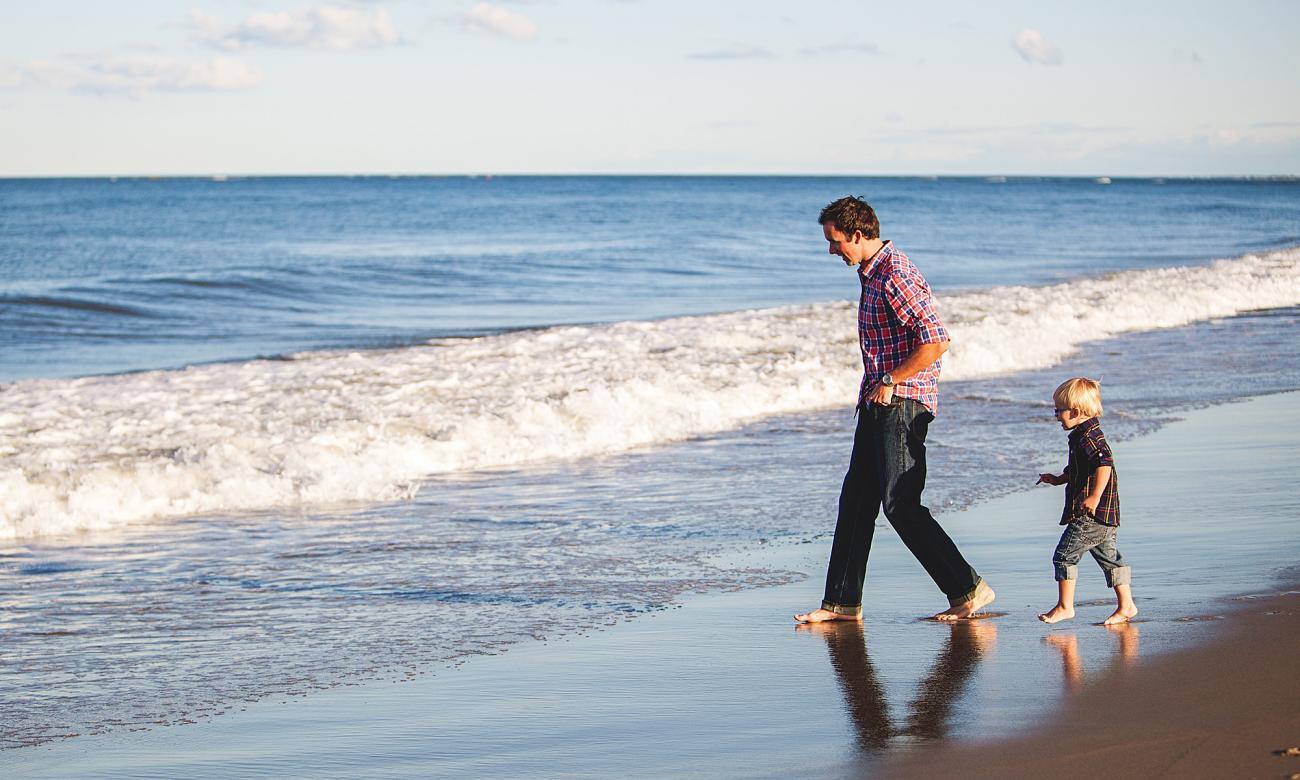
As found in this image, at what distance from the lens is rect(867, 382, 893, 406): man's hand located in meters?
5.21

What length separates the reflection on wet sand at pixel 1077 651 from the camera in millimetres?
4582

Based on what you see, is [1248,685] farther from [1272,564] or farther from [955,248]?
[955,248]

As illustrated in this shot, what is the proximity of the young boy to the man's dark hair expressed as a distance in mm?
948

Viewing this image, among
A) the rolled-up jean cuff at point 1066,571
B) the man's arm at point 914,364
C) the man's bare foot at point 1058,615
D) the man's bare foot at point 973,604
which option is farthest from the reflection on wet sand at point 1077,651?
the man's arm at point 914,364

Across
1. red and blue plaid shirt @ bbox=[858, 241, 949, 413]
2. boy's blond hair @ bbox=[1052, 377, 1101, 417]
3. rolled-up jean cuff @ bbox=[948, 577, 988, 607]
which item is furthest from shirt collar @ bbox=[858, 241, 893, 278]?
rolled-up jean cuff @ bbox=[948, 577, 988, 607]

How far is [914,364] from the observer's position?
16.9ft

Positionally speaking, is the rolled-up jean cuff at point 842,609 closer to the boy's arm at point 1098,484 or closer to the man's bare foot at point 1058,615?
the man's bare foot at point 1058,615

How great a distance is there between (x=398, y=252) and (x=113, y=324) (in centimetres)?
1888

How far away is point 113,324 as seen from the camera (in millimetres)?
22531

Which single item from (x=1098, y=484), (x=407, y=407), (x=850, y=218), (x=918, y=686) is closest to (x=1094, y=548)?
(x=1098, y=484)

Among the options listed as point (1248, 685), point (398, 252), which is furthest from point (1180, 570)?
point (398, 252)

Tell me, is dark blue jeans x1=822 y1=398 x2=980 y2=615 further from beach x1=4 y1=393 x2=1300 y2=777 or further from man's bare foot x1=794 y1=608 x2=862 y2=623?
beach x1=4 y1=393 x2=1300 y2=777

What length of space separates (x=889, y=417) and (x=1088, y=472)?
2.54 feet

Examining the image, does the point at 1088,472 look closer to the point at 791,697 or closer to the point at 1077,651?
the point at 1077,651
